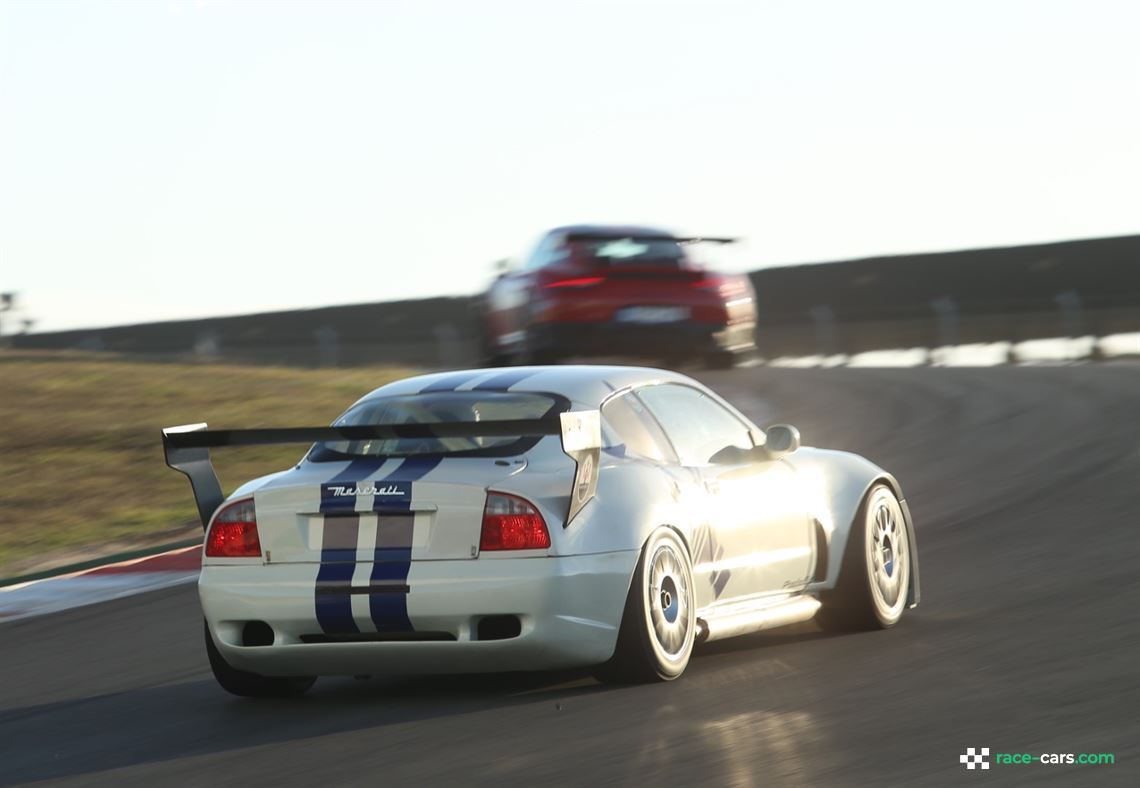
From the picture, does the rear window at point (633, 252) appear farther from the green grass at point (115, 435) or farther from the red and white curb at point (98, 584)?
the red and white curb at point (98, 584)

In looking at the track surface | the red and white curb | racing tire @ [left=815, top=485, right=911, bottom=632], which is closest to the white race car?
the track surface

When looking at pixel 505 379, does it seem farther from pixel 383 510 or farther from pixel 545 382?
pixel 383 510

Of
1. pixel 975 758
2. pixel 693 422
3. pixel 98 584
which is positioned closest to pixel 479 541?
pixel 693 422

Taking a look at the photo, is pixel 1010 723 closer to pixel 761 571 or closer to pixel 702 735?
pixel 702 735

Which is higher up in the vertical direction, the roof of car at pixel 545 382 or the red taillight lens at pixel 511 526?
the roof of car at pixel 545 382

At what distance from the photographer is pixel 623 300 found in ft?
57.7

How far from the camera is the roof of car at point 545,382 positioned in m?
7.27

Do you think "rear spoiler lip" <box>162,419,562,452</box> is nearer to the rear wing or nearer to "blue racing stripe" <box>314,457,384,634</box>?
Result: the rear wing

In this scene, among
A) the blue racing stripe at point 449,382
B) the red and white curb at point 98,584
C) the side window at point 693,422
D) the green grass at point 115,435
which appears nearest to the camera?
the blue racing stripe at point 449,382

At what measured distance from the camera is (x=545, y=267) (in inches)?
706

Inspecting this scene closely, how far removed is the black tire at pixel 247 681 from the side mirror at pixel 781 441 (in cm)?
201

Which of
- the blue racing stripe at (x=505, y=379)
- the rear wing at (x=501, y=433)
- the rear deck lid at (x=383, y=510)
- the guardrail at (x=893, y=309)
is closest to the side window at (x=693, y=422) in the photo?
the blue racing stripe at (x=505, y=379)

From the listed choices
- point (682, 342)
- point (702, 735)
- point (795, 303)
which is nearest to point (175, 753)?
point (702, 735)

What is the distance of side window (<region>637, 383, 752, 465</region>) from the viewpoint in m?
7.51
